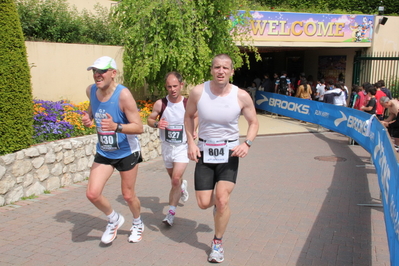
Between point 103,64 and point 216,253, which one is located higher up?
point 103,64

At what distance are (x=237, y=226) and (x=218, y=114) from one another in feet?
5.89

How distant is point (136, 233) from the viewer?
459 cm

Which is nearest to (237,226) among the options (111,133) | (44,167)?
(111,133)

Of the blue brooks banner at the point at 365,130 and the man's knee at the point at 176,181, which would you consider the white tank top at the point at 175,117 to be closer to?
the man's knee at the point at 176,181

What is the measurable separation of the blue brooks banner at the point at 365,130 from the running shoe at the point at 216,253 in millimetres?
1587

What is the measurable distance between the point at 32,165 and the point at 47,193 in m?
0.56

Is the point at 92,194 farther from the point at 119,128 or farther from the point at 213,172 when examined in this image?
the point at 213,172

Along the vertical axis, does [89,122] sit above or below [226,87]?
below

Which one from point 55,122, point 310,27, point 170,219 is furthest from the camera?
point 310,27

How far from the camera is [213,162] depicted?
4.05 metres

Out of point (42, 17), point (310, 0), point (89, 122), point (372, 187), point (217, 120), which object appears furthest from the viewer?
point (310, 0)

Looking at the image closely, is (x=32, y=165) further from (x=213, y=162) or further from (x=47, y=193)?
(x=213, y=162)

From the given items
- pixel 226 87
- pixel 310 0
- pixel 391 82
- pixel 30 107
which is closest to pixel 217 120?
pixel 226 87

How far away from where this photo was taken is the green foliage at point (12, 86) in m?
5.59
